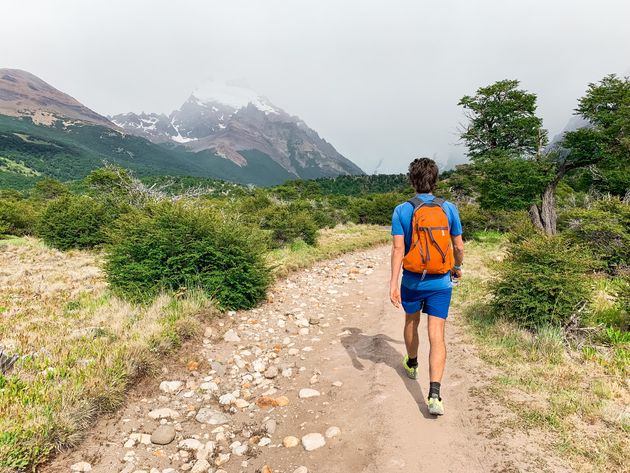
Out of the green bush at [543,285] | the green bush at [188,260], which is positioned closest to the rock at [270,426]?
the green bush at [188,260]

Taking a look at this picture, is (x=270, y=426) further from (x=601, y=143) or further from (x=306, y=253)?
(x=601, y=143)

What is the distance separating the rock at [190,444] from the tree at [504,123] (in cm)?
2399

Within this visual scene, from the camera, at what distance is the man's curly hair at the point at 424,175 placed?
3867 millimetres

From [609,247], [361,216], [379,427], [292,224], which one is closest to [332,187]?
[361,216]

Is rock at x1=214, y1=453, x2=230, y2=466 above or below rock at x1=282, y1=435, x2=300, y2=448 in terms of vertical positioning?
below

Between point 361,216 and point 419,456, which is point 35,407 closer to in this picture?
point 419,456

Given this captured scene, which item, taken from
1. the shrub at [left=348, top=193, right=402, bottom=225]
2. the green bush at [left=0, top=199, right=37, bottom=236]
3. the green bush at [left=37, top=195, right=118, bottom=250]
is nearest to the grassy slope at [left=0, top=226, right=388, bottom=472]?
the green bush at [left=37, top=195, right=118, bottom=250]

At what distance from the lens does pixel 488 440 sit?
10.6ft

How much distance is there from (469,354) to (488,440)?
2.12 m

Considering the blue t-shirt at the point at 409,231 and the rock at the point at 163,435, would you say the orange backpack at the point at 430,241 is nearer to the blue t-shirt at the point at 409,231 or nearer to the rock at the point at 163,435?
the blue t-shirt at the point at 409,231

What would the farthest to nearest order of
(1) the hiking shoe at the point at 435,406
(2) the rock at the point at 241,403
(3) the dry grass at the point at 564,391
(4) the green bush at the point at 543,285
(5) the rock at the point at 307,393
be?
1. (4) the green bush at the point at 543,285
2. (5) the rock at the point at 307,393
3. (2) the rock at the point at 241,403
4. (1) the hiking shoe at the point at 435,406
5. (3) the dry grass at the point at 564,391

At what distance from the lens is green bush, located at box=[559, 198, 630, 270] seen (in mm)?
9203

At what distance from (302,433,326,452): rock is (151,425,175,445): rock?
1.44m

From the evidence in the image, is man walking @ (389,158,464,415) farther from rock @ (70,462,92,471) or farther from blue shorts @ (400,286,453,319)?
rock @ (70,462,92,471)
